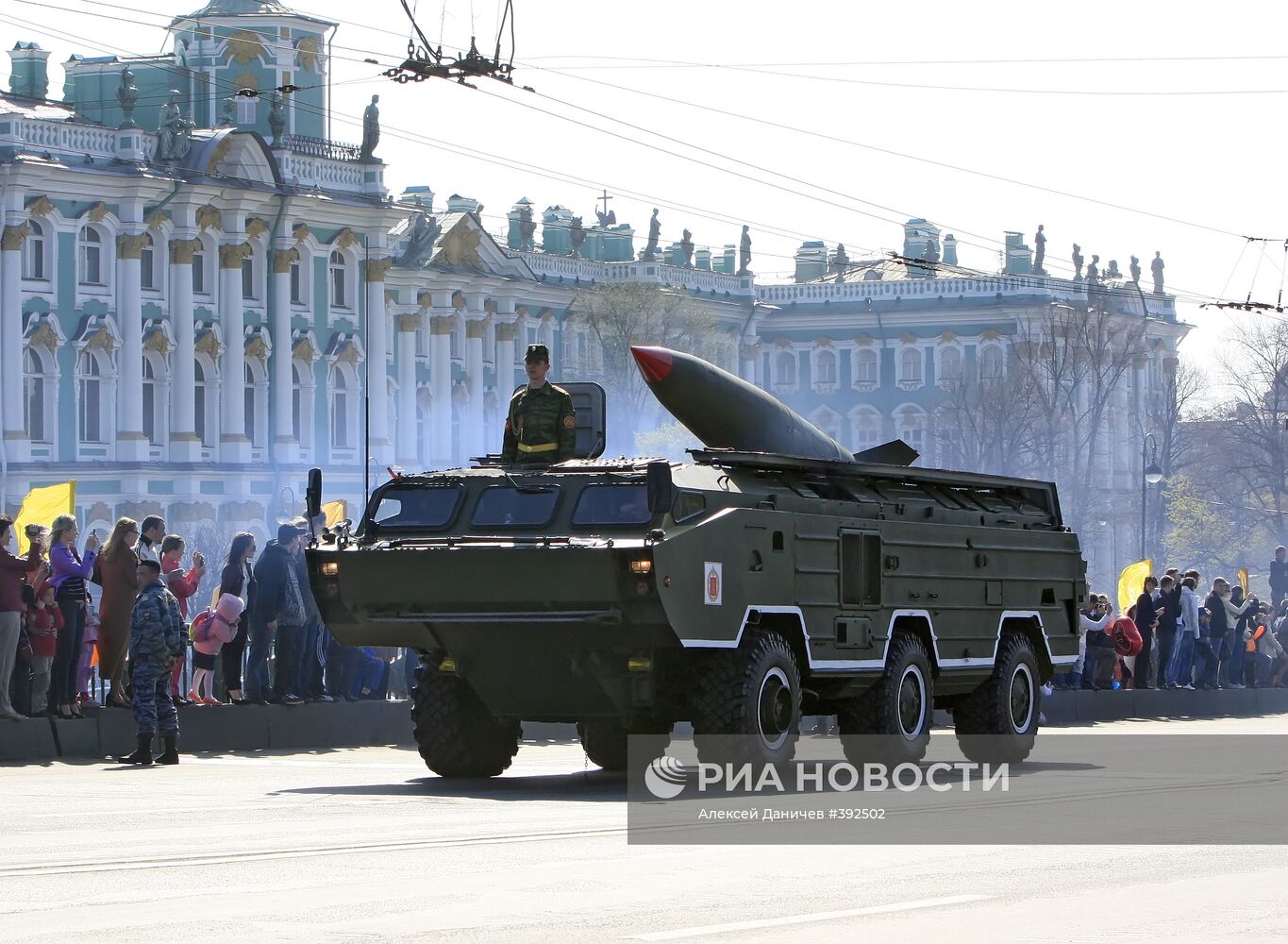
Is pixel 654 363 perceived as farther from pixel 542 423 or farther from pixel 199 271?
pixel 199 271

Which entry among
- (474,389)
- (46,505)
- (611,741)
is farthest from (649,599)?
(474,389)

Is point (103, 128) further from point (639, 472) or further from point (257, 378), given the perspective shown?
point (639, 472)

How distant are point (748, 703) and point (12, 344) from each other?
5311 centimetres

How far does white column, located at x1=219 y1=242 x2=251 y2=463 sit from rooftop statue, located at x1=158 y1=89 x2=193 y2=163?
3270 millimetres

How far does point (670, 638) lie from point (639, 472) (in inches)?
46.5

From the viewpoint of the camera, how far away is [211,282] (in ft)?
247

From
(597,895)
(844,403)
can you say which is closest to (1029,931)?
(597,895)

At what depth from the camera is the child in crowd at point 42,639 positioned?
21.5 m

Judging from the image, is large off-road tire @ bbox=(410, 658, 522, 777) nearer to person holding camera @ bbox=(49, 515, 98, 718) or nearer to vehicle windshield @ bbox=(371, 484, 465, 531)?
vehicle windshield @ bbox=(371, 484, 465, 531)

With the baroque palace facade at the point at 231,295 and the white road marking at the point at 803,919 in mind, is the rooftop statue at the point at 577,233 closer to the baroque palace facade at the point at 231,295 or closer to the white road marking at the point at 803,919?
the baroque palace facade at the point at 231,295

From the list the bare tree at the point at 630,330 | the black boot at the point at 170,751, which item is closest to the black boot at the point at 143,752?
the black boot at the point at 170,751

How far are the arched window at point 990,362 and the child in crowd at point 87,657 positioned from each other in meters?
85.6

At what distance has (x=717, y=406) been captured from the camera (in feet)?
67.3

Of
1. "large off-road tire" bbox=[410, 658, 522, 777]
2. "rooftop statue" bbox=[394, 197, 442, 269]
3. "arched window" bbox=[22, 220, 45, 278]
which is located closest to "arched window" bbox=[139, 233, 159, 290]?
"arched window" bbox=[22, 220, 45, 278]
